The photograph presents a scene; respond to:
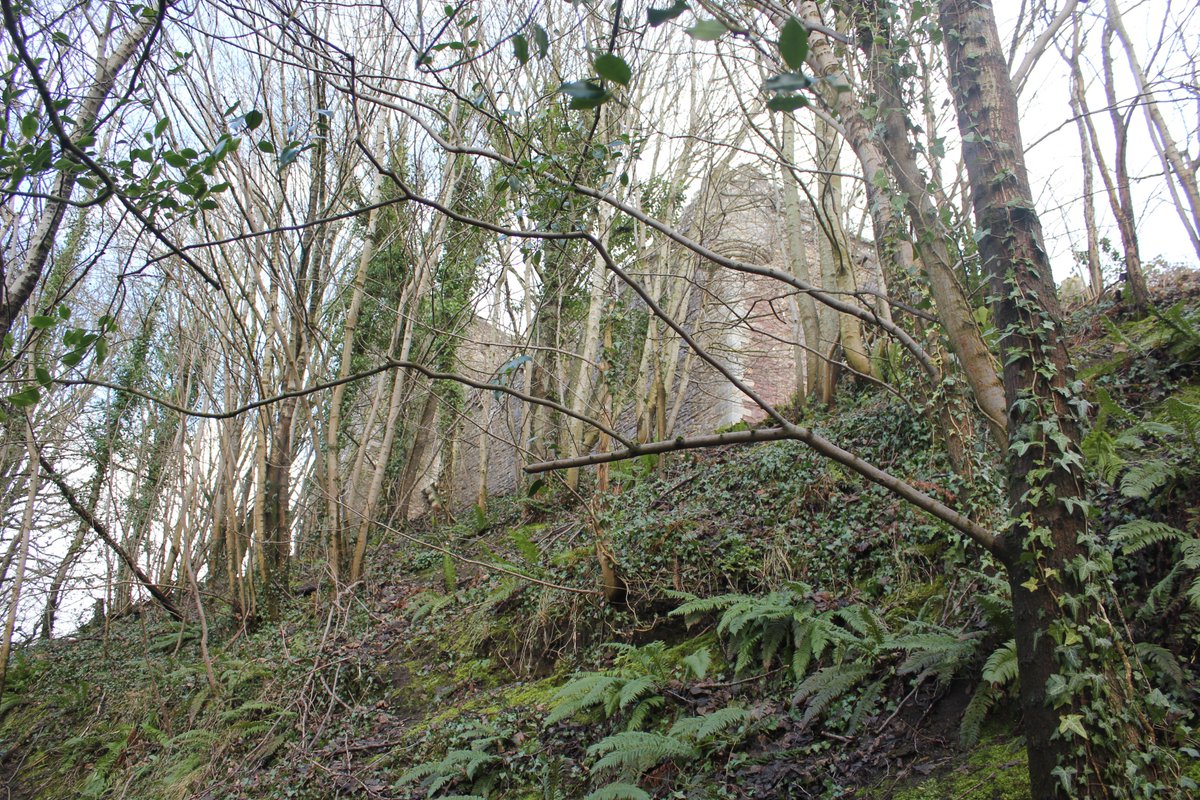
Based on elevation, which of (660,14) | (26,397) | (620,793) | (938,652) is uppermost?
(660,14)

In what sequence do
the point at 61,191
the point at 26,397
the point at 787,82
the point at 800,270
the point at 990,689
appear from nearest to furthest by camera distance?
1. the point at 787,82
2. the point at 26,397
3. the point at 990,689
4. the point at 61,191
5. the point at 800,270

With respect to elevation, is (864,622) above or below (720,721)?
above

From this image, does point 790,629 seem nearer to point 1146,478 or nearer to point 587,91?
point 1146,478

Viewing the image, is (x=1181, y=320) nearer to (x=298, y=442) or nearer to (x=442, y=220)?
(x=442, y=220)

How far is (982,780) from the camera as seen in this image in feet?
8.61

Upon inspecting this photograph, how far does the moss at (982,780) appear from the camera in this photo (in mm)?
2527

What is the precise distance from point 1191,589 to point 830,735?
1610mm

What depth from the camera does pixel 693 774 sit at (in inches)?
139

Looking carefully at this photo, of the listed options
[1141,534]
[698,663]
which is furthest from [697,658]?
[1141,534]

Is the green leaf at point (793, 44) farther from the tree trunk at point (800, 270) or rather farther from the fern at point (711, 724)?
the tree trunk at point (800, 270)

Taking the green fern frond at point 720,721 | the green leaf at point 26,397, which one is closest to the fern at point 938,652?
the green fern frond at point 720,721

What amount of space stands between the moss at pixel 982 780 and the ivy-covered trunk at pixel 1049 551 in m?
0.54

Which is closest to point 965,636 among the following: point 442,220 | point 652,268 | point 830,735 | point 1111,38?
point 830,735

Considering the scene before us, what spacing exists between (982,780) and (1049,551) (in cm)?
113
